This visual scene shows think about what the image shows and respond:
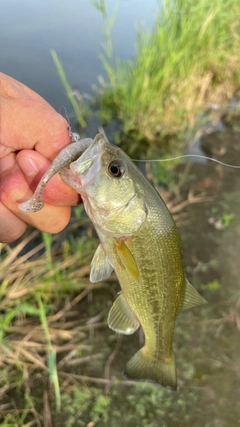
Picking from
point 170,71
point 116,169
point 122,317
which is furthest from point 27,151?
point 170,71

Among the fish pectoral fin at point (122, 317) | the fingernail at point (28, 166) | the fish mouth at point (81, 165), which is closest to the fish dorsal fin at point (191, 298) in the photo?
the fish pectoral fin at point (122, 317)

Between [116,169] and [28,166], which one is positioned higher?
A: [28,166]

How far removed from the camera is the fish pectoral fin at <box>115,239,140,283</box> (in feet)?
5.16

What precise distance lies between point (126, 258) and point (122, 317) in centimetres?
Answer: 43

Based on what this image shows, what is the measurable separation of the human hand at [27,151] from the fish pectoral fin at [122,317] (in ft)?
1.80

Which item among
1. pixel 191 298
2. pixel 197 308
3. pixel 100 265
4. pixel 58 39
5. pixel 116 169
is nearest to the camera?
pixel 116 169

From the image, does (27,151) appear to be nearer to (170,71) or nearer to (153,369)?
(153,369)

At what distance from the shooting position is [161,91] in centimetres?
466

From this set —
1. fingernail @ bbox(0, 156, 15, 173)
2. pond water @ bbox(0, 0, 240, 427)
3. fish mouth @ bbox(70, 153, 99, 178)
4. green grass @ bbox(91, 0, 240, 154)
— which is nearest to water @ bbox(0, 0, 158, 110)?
pond water @ bbox(0, 0, 240, 427)

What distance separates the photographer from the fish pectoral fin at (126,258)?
5.16ft

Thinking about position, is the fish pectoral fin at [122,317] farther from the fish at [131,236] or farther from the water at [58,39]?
the water at [58,39]

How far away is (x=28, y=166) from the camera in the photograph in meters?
1.48

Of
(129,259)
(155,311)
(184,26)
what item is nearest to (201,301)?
(155,311)

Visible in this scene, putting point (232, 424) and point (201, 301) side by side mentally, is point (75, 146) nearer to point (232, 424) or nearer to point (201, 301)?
point (201, 301)
